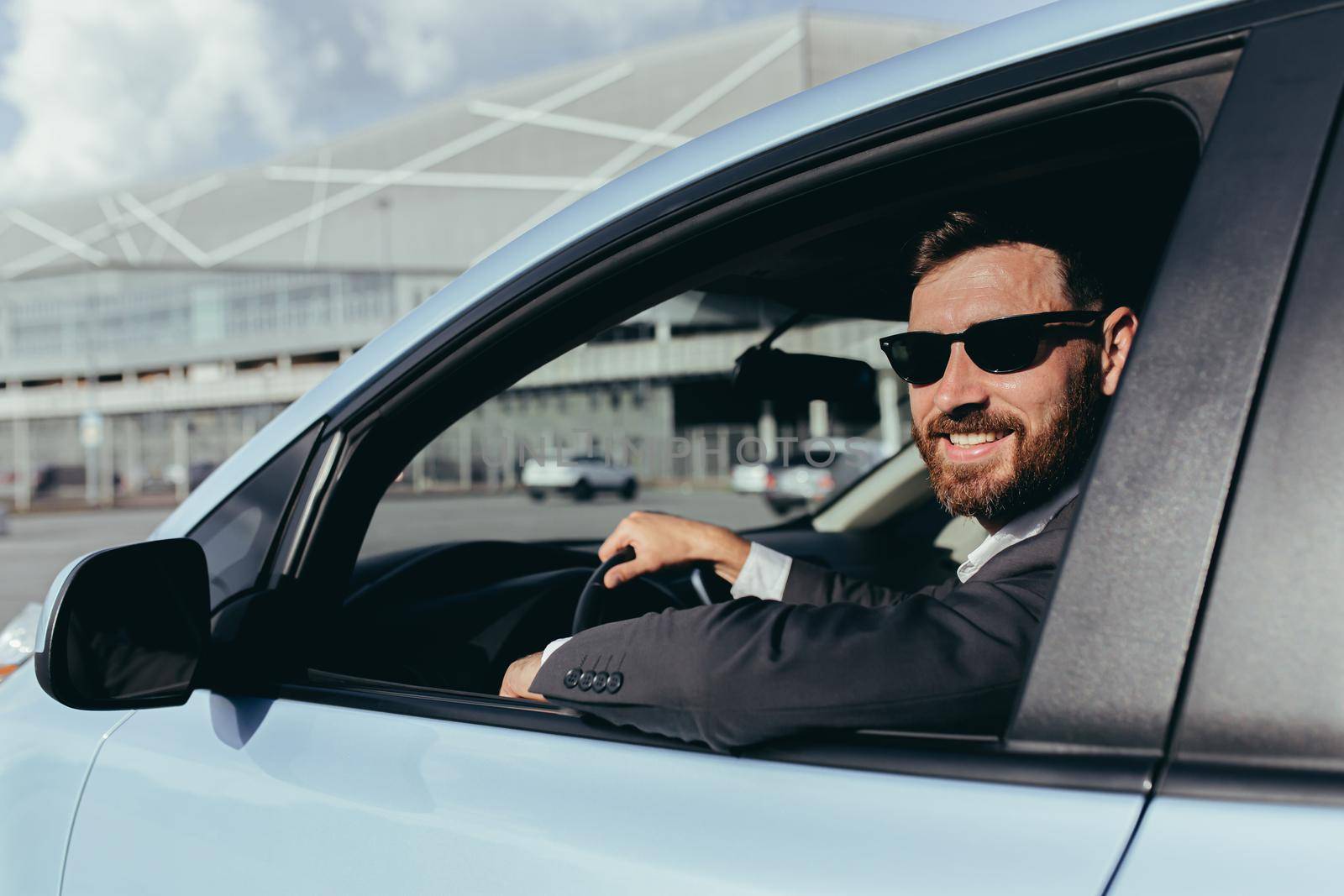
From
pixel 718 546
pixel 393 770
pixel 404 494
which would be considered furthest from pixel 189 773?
pixel 718 546

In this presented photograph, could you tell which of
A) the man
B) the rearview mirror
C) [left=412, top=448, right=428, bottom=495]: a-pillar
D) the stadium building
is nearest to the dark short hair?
the man

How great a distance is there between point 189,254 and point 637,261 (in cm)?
5020

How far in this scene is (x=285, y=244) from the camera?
44.4 metres

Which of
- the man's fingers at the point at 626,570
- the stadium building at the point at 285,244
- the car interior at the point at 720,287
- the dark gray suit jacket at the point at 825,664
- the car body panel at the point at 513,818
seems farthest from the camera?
the stadium building at the point at 285,244

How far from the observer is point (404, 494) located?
178 cm

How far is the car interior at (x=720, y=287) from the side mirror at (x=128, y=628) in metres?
0.17

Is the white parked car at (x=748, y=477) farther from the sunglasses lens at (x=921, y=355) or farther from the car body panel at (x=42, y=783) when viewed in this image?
the car body panel at (x=42, y=783)

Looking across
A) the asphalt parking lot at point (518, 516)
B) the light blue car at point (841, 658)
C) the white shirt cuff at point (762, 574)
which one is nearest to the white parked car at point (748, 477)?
the asphalt parking lot at point (518, 516)

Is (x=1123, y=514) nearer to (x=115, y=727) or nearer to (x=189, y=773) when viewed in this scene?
(x=189, y=773)

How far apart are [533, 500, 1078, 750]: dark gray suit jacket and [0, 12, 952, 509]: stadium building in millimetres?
30354

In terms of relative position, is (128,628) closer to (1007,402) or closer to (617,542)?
(617,542)

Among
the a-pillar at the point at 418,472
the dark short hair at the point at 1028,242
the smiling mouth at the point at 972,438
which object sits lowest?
the a-pillar at the point at 418,472

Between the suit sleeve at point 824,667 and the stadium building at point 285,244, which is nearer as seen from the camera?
the suit sleeve at point 824,667

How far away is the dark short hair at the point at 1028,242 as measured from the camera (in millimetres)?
1250
